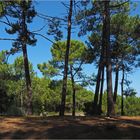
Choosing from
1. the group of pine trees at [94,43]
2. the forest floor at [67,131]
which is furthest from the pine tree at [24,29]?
the forest floor at [67,131]

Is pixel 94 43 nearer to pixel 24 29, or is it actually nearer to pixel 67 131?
pixel 24 29

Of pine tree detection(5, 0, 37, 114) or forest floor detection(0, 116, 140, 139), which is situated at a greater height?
pine tree detection(5, 0, 37, 114)

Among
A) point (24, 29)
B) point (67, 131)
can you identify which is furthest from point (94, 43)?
point (67, 131)

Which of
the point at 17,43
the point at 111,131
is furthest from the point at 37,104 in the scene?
the point at 111,131

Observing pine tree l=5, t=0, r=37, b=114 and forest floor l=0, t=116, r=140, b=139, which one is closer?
forest floor l=0, t=116, r=140, b=139

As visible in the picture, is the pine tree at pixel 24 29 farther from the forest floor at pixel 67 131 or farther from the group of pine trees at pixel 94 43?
the forest floor at pixel 67 131

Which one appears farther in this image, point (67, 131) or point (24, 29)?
point (24, 29)

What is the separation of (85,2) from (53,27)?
10.3 feet

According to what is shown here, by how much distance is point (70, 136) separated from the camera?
11.5m

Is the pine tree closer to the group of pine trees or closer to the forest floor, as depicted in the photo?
the group of pine trees

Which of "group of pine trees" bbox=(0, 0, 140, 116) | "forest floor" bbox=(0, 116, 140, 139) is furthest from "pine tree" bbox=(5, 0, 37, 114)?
"forest floor" bbox=(0, 116, 140, 139)

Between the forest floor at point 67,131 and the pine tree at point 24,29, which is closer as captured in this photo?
the forest floor at point 67,131

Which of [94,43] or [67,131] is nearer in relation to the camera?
[67,131]

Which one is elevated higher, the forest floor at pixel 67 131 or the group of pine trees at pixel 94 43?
the group of pine trees at pixel 94 43
